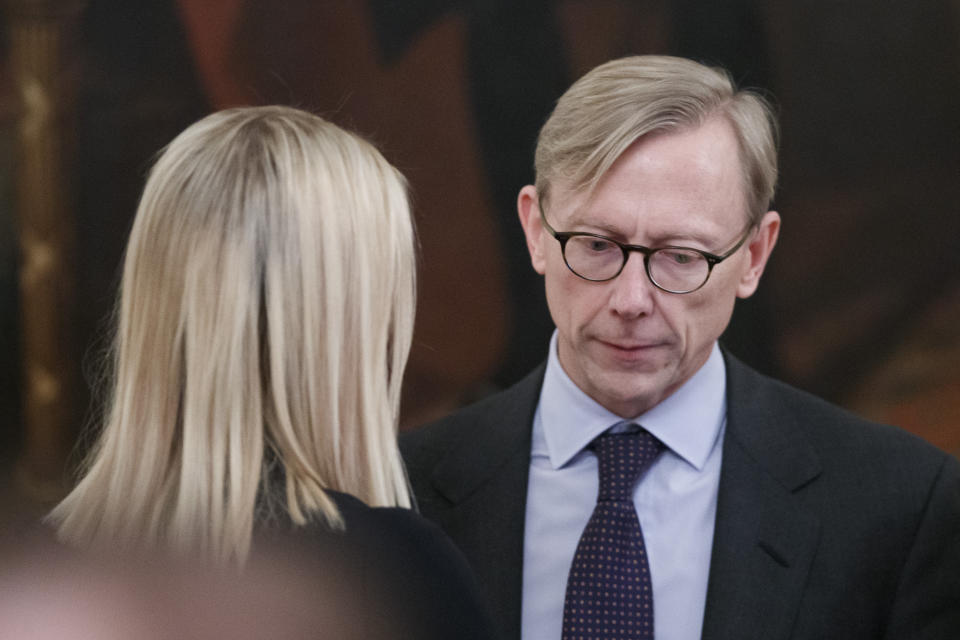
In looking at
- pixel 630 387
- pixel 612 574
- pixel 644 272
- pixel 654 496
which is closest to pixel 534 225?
pixel 644 272

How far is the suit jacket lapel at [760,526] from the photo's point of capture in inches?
92.9

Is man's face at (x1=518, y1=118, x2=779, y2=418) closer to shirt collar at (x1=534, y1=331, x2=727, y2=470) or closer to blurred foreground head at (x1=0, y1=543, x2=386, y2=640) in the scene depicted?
shirt collar at (x1=534, y1=331, x2=727, y2=470)

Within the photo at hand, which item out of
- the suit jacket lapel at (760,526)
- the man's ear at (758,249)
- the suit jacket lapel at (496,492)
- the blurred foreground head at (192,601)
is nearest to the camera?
the blurred foreground head at (192,601)

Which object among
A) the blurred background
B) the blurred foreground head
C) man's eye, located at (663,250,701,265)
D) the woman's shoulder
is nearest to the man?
man's eye, located at (663,250,701,265)

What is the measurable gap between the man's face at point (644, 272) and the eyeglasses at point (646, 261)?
0.02 metres

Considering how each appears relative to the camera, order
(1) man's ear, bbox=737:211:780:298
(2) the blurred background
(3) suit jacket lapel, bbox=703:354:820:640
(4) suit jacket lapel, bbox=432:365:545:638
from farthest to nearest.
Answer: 1. (2) the blurred background
2. (1) man's ear, bbox=737:211:780:298
3. (4) suit jacket lapel, bbox=432:365:545:638
4. (3) suit jacket lapel, bbox=703:354:820:640

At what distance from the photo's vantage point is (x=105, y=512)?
1665 mm

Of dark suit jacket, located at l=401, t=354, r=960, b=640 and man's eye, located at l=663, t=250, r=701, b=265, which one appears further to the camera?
man's eye, located at l=663, t=250, r=701, b=265

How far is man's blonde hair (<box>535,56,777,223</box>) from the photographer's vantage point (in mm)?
2529

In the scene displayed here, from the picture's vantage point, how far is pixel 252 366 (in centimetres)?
166

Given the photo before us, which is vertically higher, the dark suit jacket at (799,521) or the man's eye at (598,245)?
the man's eye at (598,245)

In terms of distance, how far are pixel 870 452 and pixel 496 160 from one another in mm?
1739

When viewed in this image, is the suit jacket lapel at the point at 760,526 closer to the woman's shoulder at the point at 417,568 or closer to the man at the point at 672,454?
the man at the point at 672,454

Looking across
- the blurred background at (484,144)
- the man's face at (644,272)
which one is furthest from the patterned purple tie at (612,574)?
the blurred background at (484,144)
